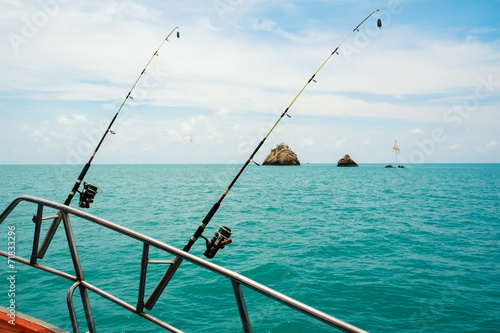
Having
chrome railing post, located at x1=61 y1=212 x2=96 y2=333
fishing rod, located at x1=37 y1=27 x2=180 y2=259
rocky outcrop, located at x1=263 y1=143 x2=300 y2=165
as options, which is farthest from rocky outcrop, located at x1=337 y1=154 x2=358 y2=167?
chrome railing post, located at x1=61 y1=212 x2=96 y2=333

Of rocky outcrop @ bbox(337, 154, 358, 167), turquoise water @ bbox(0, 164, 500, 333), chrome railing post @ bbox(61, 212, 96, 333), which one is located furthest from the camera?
rocky outcrop @ bbox(337, 154, 358, 167)

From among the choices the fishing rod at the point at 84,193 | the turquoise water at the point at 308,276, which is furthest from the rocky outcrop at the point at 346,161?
the fishing rod at the point at 84,193

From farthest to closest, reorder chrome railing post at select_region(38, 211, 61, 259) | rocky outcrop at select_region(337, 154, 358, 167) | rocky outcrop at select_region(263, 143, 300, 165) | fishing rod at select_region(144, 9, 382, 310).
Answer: rocky outcrop at select_region(337, 154, 358, 167), rocky outcrop at select_region(263, 143, 300, 165), chrome railing post at select_region(38, 211, 61, 259), fishing rod at select_region(144, 9, 382, 310)

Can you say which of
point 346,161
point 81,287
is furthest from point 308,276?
point 346,161

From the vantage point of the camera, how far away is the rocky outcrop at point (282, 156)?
6470 inches

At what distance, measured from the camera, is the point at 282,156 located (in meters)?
166

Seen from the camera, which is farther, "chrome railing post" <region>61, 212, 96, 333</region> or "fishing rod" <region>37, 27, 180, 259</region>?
"fishing rod" <region>37, 27, 180, 259</region>

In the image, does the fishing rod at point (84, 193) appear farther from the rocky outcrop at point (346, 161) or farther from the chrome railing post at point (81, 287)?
the rocky outcrop at point (346, 161)

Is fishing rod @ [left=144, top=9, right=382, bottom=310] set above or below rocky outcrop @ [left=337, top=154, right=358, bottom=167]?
below

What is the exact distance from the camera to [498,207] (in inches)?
1237

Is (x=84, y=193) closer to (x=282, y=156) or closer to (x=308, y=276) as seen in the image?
(x=308, y=276)

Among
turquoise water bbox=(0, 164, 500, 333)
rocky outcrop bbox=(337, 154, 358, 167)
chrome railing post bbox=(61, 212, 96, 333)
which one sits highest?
rocky outcrop bbox=(337, 154, 358, 167)

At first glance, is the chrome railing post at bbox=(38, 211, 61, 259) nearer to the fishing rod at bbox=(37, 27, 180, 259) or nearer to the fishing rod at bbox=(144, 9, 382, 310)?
the fishing rod at bbox=(37, 27, 180, 259)

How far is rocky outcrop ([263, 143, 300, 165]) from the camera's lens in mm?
164350
